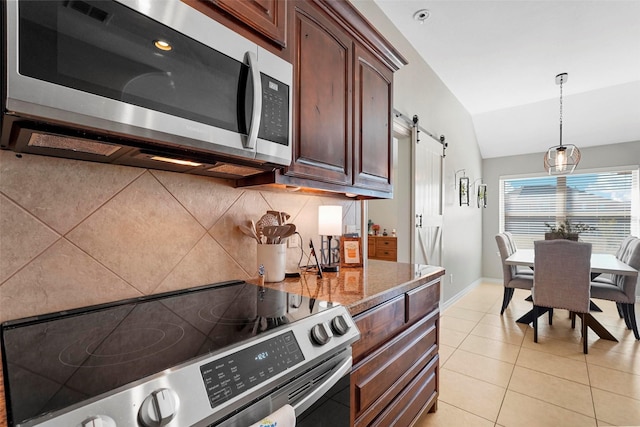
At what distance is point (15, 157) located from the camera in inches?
34.3

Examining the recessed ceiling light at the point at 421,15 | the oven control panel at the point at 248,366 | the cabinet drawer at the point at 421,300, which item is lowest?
the cabinet drawer at the point at 421,300

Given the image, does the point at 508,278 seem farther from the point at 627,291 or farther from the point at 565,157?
the point at 565,157

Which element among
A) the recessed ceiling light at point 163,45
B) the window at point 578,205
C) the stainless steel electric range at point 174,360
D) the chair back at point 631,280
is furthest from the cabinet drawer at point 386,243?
the recessed ceiling light at point 163,45

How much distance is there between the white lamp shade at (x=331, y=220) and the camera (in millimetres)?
1764

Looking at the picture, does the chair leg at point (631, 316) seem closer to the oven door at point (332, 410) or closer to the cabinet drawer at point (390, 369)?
the cabinet drawer at point (390, 369)

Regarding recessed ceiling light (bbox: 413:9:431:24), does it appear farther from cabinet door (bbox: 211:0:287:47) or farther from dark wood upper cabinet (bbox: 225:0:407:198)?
cabinet door (bbox: 211:0:287:47)

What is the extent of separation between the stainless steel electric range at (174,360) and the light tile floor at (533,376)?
1.41 metres

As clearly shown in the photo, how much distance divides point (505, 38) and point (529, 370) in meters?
3.14

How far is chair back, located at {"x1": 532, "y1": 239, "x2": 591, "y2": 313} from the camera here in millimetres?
2818

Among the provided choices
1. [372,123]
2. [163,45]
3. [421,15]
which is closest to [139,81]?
[163,45]

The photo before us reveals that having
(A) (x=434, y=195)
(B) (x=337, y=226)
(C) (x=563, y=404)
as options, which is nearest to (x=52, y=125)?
(B) (x=337, y=226)

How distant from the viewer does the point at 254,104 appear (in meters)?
0.99

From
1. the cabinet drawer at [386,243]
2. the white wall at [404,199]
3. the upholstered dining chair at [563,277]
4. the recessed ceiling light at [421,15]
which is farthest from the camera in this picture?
the cabinet drawer at [386,243]

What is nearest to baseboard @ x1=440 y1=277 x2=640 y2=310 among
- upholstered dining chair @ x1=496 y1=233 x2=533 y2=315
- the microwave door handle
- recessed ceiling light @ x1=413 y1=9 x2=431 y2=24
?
upholstered dining chair @ x1=496 y1=233 x2=533 y2=315
